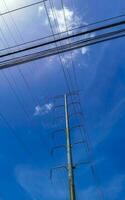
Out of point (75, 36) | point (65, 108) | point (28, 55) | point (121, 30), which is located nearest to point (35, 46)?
point (28, 55)

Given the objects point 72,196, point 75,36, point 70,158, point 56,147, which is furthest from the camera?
point 56,147

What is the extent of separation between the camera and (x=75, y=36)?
6824 mm

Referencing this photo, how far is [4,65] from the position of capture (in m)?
7.62

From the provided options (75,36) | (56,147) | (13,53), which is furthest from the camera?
(56,147)

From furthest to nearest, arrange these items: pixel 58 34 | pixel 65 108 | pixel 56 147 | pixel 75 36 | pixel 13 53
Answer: pixel 65 108 → pixel 56 147 → pixel 58 34 → pixel 13 53 → pixel 75 36

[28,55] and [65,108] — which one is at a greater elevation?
[65,108]

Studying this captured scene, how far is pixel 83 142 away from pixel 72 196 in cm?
345

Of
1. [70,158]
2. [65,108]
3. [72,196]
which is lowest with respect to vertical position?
Answer: [72,196]

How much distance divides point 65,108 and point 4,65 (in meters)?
6.38

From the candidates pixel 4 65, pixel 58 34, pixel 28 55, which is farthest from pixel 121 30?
pixel 4 65

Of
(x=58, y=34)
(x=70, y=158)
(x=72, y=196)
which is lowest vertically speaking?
(x=72, y=196)

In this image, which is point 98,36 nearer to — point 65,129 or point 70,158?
point 70,158

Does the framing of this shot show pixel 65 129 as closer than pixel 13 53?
No

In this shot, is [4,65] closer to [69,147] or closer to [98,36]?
[98,36]
